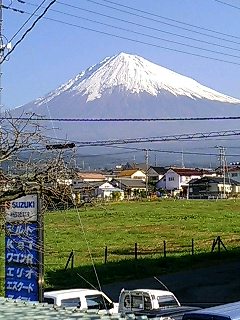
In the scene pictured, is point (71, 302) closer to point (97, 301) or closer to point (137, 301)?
point (97, 301)

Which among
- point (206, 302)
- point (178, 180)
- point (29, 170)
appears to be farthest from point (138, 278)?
point (178, 180)

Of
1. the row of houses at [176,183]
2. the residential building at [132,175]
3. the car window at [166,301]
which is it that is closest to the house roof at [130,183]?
the row of houses at [176,183]

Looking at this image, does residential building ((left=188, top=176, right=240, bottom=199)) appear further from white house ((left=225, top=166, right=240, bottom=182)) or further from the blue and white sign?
the blue and white sign

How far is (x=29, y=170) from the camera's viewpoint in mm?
9945

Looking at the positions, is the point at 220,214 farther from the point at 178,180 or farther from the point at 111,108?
the point at 178,180

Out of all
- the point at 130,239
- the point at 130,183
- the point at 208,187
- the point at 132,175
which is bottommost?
the point at 130,239

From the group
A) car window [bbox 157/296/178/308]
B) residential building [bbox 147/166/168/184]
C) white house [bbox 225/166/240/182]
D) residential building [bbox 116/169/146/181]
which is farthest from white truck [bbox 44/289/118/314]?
residential building [bbox 147/166/168/184]

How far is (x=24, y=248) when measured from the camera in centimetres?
1195

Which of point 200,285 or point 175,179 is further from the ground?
point 175,179

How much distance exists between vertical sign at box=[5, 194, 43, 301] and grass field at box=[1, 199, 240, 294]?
1018mm

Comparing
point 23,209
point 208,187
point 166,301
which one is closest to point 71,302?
point 166,301

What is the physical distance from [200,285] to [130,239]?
54.7 ft

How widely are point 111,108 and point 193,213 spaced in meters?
46.2

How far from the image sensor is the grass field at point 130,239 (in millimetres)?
24500
